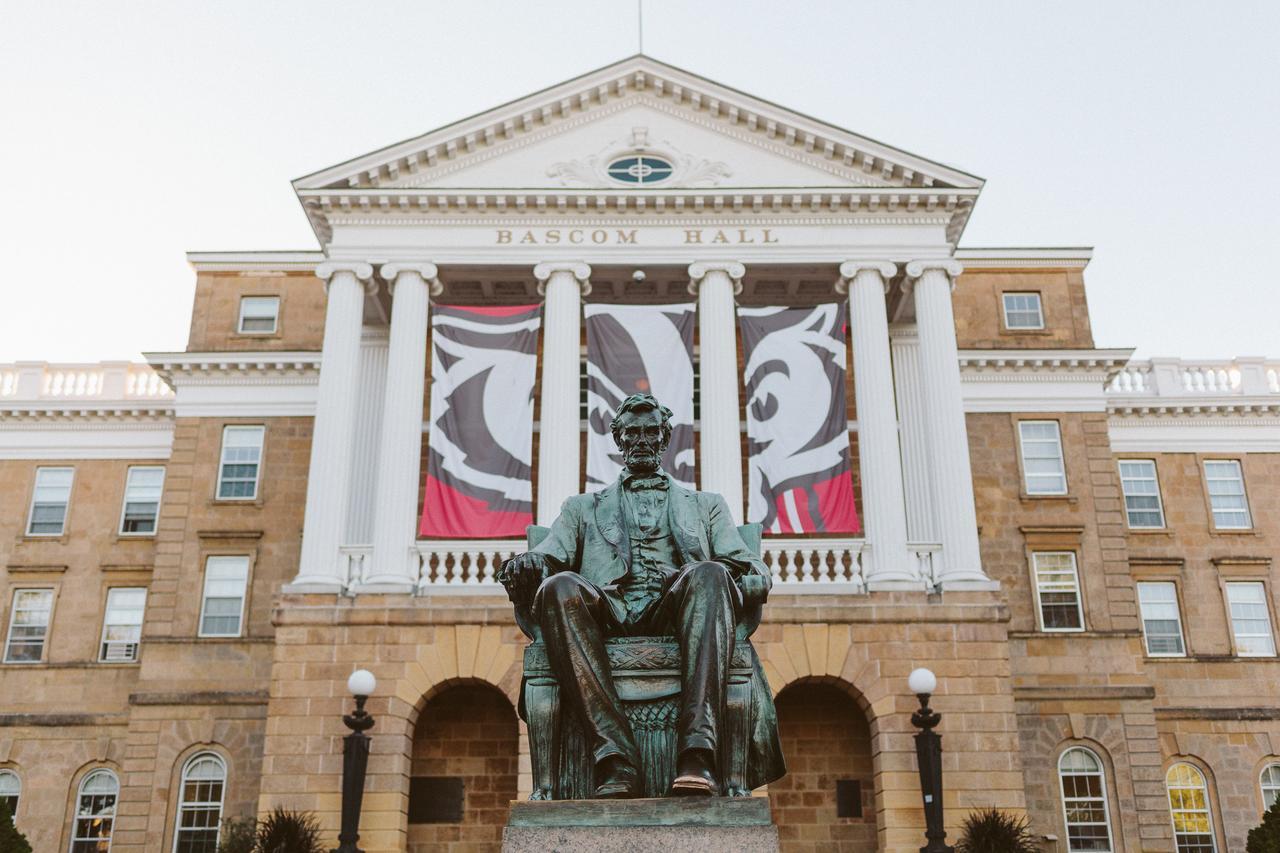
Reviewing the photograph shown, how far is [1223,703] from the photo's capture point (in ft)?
106

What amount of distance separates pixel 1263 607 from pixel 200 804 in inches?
1058

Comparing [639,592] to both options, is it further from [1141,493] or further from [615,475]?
[1141,493]

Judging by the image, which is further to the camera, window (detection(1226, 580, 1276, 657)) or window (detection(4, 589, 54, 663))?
window (detection(1226, 580, 1276, 657))

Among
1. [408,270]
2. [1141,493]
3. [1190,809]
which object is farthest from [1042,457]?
[408,270]

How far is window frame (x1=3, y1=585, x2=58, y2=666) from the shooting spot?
107ft

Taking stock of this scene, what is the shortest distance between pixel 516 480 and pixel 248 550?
1042 cm

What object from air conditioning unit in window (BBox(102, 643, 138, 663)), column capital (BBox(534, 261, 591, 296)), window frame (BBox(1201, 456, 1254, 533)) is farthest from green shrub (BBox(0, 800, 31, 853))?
Result: window frame (BBox(1201, 456, 1254, 533))

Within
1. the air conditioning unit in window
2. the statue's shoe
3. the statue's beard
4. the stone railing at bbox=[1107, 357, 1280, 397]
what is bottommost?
the statue's shoe

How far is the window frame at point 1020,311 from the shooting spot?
33156 millimetres

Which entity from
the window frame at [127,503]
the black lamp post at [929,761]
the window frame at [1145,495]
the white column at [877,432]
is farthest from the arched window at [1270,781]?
the window frame at [127,503]

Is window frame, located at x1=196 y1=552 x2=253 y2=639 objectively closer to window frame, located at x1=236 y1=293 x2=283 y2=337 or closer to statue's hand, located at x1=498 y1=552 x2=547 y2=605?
window frame, located at x1=236 y1=293 x2=283 y2=337

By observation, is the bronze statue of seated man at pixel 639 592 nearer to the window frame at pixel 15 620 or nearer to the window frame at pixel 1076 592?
the window frame at pixel 1076 592

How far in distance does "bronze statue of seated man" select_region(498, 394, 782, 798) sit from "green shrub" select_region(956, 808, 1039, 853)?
15204mm

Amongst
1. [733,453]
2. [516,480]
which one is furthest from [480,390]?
[733,453]
